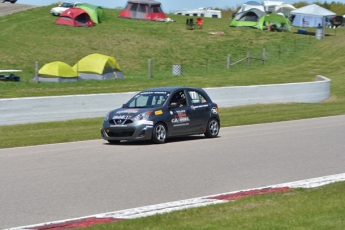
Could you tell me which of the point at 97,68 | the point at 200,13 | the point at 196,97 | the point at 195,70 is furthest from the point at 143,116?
the point at 200,13

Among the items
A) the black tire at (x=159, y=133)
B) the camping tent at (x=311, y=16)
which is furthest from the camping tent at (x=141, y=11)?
the black tire at (x=159, y=133)

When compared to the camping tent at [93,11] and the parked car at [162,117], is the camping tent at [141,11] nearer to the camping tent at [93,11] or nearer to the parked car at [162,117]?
the camping tent at [93,11]

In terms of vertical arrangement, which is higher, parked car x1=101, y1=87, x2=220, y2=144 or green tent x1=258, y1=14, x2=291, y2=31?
parked car x1=101, y1=87, x2=220, y2=144

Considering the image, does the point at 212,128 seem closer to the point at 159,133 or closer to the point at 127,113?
the point at 159,133

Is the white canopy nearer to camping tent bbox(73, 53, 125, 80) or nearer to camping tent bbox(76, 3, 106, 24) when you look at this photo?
camping tent bbox(76, 3, 106, 24)

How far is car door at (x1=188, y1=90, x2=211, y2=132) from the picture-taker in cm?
1768

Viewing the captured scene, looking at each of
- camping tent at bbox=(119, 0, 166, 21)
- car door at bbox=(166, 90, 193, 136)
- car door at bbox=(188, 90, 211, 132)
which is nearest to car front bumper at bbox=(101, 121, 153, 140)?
car door at bbox=(166, 90, 193, 136)

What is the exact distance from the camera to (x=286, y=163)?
12.8 meters

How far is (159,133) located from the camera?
16.5 meters

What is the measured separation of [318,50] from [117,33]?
16501 mm

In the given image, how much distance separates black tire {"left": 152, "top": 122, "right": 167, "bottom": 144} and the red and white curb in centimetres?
605

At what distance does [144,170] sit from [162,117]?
480 centimetres

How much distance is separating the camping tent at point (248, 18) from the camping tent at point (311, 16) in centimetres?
541

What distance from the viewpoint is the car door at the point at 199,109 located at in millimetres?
17684
